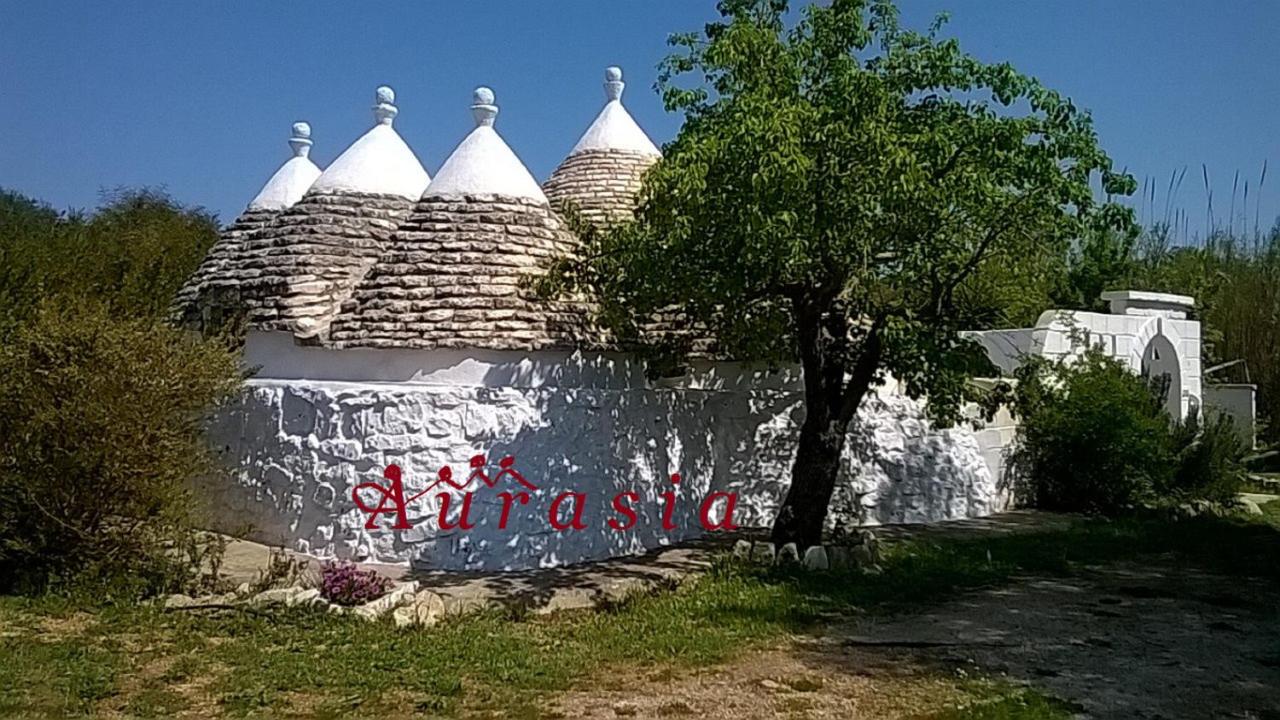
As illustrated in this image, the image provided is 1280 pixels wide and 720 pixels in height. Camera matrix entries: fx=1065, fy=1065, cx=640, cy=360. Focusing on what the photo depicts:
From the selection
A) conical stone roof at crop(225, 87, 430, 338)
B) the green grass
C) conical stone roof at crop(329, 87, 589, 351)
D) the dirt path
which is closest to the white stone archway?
the dirt path

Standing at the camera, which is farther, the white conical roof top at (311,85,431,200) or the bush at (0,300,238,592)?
the white conical roof top at (311,85,431,200)

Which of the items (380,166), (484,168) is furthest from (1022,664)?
(380,166)

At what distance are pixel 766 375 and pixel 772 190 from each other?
564cm

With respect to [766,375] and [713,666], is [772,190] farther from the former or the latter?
[766,375]

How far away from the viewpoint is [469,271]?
38.0 ft

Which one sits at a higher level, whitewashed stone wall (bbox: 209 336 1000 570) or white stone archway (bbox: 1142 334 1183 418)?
white stone archway (bbox: 1142 334 1183 418)

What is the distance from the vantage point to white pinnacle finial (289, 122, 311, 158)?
16.1 metres

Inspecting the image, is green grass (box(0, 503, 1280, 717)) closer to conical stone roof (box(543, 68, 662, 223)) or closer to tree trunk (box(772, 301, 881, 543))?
tree trunk (box(772, 301, 881, 543))

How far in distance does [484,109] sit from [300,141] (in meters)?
4.65

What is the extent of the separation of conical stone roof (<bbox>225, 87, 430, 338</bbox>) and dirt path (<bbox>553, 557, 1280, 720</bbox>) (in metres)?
6.59

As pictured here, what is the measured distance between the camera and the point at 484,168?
12.5 metres

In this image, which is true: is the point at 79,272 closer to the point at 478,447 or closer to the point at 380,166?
the point at 380,166

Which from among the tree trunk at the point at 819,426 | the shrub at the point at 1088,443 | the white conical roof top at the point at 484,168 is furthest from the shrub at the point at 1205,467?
the white conical roof top at the point at 484,168

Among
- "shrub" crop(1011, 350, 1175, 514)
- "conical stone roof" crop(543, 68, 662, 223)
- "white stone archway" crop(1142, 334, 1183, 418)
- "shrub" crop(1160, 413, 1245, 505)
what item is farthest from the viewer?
"white stone archway" crop(1142, 334, 1183, 418)
